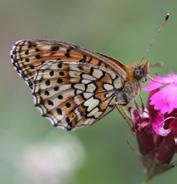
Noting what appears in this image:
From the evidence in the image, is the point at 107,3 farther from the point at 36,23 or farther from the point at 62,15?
the point at 36,23

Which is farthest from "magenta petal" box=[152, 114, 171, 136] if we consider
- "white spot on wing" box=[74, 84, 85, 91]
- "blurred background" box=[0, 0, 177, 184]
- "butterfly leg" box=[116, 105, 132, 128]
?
"blurred background" box=[0, 0, 177, 184]

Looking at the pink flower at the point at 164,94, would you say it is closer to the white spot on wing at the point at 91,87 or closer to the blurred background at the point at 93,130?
the white spot on wing at the point at 91,87

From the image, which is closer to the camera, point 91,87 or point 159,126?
point 159,126

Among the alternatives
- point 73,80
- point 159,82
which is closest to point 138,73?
point 159,82

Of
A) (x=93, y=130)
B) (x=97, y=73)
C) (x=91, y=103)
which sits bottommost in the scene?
(x=93, y=130)

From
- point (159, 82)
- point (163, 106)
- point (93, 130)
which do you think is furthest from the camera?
point (93, 130)

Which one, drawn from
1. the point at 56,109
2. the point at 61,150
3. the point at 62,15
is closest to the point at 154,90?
the point at 56,109

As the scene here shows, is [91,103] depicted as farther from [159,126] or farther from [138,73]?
[159,126]
